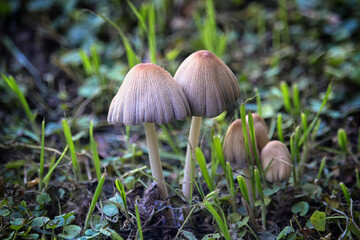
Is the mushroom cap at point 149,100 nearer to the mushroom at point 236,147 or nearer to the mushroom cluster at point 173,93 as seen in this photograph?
the mushroom cluster at point 173,93

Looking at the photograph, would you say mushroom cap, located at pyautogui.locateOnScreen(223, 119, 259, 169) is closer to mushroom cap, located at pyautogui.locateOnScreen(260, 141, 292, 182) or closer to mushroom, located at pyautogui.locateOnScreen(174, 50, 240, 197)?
mushroom cap, located at pyautogui.locateOnScreen(260, 141, 292, 182)

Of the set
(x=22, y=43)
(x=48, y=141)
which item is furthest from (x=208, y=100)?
(x=22, y=43)

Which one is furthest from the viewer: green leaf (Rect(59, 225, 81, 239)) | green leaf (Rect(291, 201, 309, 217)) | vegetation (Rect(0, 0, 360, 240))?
green leaf (Rect(291, 201, 309, 217))

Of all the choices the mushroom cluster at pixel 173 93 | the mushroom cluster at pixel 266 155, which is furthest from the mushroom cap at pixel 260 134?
the mushroom cluster at pixel 173 93

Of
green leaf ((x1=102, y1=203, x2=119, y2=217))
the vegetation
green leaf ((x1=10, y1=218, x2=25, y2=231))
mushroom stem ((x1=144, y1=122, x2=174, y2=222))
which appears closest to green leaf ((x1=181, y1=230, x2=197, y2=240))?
the vegetation

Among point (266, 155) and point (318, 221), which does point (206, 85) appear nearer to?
point (266, 155)

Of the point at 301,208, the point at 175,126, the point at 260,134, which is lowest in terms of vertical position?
the point at 301,208

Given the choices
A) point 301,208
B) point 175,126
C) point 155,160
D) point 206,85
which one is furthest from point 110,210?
point 175,126

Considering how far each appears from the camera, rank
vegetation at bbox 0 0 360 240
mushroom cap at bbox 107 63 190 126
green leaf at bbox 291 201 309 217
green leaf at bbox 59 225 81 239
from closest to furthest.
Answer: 1. mushroom cap at bbox 107 63 190 126
2. green leaf at bbox 59 225 81 239
3. vegetation at bbox 0 0 360 240
4. green leaf at bbox 291 201 309 217

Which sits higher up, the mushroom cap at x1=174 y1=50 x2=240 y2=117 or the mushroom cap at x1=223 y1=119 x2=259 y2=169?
the mushroom cap at x1=174 y1=50 x2=240 y2=117
